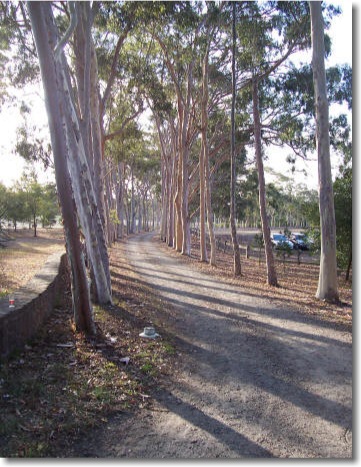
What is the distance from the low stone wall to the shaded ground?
0.71 feet

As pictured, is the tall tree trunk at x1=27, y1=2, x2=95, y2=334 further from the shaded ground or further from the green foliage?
the green foliage

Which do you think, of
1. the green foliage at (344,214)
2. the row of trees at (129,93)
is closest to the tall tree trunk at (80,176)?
the row of trees at (129,93)

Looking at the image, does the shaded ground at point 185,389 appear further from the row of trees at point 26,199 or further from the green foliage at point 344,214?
the row of trees at point 26,199

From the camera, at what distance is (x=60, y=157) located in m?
5.28

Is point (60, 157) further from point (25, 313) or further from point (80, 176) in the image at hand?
point (25, 313)

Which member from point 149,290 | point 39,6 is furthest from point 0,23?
point 149,290

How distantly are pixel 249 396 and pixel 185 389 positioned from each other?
751mm

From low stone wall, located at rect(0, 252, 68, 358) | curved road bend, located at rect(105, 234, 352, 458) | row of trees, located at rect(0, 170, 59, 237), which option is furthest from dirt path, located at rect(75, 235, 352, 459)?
row of trees, located at rect(0, 170, 59, 237)

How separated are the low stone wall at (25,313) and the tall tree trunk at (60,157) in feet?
2.07

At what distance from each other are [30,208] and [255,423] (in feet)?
126

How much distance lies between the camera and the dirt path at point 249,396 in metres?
3.26

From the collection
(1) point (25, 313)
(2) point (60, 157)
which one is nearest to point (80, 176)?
(2) point (60, 157)

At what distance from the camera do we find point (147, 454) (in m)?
3.15

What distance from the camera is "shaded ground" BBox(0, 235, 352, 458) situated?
3268mm
